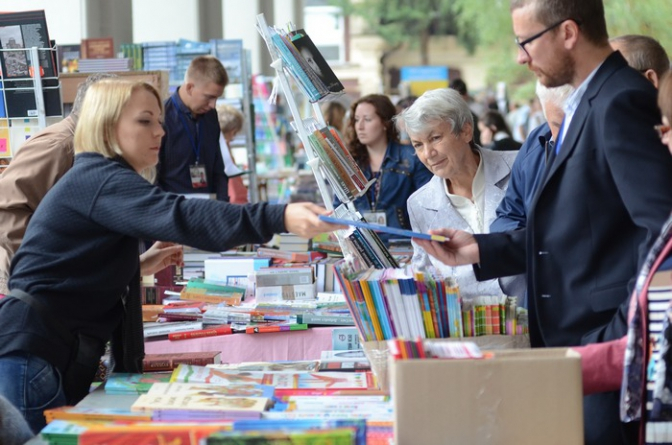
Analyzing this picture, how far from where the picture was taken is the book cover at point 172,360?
3.10 meters

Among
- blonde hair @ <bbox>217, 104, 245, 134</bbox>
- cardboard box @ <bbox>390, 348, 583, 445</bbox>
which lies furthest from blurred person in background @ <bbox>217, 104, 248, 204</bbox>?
cardboard box @ <bbox>390, 348, 583, 445</bbox>

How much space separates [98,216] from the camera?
2.74 meters

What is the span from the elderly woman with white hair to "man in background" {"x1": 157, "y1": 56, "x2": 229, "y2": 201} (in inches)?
130

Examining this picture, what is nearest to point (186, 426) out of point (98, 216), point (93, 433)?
point (93, 433)

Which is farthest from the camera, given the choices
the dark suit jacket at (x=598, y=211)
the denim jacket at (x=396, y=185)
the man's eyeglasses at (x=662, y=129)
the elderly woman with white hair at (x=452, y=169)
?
the denim jacket at (x=396, y=185)

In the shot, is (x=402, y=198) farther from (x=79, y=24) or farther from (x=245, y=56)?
A: (x=79, y=24)

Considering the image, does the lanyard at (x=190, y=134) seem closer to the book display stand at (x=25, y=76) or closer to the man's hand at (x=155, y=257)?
the book display stand at (x=25, y=76)

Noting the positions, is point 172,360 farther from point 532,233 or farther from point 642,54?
point 642,54

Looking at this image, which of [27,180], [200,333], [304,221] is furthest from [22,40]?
[304,221]

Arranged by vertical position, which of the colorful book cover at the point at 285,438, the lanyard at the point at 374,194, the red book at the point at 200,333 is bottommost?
the red book at the point at 200,333

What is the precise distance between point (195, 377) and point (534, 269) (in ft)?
3.21

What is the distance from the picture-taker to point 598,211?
2.50 m

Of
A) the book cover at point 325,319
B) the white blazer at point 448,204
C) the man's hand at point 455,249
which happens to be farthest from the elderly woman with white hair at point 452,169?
the man's hand at point 455,249

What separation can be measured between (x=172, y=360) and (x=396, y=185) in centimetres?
352
